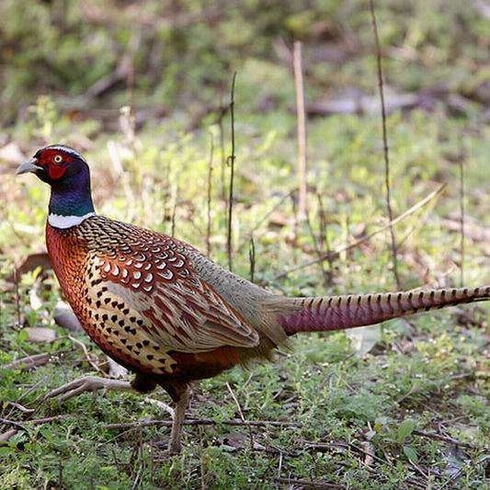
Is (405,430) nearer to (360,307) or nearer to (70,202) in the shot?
(360,307)

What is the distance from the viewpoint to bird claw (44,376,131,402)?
3.87 metres

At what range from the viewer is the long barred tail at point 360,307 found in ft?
11.2

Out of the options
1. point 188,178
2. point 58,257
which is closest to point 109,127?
point 188,178

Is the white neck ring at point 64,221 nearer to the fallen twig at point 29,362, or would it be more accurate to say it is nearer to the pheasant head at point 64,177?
the pheasant head at point 64,177

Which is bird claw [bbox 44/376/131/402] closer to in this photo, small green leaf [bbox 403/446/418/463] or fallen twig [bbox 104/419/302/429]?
fallen twig [bbox 104/419/302/429]

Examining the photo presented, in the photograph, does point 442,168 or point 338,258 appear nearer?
point 338,258

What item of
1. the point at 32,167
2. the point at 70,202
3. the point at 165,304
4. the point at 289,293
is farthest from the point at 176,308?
the point at 289,293

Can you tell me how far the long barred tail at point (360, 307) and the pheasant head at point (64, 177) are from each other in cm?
93

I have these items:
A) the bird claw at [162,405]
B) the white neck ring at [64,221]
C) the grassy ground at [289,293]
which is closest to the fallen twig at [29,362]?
the grassy ground at [289,293]

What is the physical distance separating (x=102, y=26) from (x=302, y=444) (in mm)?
6163

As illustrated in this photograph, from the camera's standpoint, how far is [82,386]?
390 cm

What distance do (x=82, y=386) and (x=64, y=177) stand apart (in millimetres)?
864

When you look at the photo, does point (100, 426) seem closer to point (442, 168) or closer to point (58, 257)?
point (58, 257)

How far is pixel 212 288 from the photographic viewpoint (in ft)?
12.2
